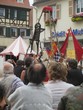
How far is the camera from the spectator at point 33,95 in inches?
204

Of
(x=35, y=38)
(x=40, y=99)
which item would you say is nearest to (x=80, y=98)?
(x=40, y=99)

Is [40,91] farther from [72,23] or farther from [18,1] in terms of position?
[18,1]

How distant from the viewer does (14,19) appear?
167ft

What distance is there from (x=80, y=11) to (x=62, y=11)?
1.90m

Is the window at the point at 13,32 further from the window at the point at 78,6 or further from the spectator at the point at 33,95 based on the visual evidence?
the spectator at the point at 33,95

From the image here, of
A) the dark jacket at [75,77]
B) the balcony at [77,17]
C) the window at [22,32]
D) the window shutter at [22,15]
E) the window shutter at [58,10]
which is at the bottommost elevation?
the dark jacket at [75,77]

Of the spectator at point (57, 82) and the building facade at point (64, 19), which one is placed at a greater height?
the building facade at point (64, 19)

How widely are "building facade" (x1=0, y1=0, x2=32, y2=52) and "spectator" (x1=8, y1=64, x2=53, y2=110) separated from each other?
40.8 m

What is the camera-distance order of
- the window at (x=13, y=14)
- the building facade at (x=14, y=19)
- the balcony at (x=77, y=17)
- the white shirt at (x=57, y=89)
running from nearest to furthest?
the white shirt at (x=57, y=89), the balcony at (x=77, y=17), the building facade at (x=14, y=19), the window at (x=13, y=14)

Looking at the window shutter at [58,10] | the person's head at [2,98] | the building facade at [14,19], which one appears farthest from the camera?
the building facade at [14,19]

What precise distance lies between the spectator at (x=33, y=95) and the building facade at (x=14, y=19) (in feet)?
134

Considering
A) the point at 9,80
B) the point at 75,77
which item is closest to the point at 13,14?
the point at 75,77

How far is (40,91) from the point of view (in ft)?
17.3

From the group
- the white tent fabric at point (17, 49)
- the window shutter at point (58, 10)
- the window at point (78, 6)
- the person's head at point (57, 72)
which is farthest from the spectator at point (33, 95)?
the window shutter at point (58, 10)
